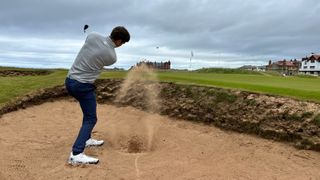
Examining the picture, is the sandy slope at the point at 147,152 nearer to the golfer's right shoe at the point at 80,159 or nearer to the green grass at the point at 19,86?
the golfer's right shoe at the point at 80,159

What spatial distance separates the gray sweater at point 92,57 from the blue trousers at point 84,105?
0.11m

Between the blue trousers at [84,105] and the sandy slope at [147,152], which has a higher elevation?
the blue trousers at [84,105]

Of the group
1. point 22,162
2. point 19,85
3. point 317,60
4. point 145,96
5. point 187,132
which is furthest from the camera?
point 317,60

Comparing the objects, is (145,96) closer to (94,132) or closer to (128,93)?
(128,93)

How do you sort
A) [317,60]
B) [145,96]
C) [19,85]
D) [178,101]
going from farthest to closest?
[317,60], [19,85], [145,96], [178,101]

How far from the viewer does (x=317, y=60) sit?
4392 inches

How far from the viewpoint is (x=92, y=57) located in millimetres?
8133

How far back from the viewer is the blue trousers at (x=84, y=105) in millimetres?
8234

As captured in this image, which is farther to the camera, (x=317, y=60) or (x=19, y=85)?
(x=317, y=60)

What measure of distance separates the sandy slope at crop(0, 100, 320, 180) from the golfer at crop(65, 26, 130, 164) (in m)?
0.34

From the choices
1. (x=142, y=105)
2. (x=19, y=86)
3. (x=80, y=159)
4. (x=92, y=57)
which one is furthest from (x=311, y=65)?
(x=80, y=159)

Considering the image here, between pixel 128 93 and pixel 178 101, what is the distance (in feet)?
7.49

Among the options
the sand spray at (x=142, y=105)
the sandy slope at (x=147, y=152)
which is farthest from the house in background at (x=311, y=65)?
the sandy slope at (x=147, y=152)

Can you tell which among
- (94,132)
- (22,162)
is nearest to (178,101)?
(94,132)
